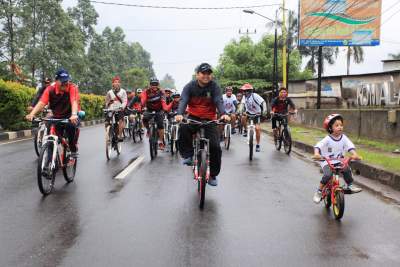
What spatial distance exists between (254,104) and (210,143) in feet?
19.0

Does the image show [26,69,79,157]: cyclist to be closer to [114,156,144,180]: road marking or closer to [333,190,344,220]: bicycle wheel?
[114,156,144,180]: road marking

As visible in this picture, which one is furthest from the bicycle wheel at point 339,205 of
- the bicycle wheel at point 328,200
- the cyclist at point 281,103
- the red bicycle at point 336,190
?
the cyclist at point 281,103

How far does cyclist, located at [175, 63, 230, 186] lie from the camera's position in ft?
21.7

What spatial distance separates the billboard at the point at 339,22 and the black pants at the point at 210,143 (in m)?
20.3

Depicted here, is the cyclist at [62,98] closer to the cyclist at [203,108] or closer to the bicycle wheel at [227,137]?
the cyclist at [203,108]

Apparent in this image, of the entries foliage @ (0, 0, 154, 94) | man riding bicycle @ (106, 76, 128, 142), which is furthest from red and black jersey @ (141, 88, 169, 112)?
foliage @ (0, 0, 154, 94)

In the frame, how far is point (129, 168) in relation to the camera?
9.34 meters

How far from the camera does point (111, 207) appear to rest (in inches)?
233

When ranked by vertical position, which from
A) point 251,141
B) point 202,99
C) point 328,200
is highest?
point 202,99

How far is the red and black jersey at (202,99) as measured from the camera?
22.2 ft

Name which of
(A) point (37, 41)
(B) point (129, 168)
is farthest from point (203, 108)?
(A) point (37, 41)

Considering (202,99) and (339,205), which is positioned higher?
(202,99)

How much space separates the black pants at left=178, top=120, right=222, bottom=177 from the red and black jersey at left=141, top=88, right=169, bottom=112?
15.5 ft

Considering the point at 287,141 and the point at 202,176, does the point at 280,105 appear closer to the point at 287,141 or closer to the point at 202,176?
the point at 287,141
